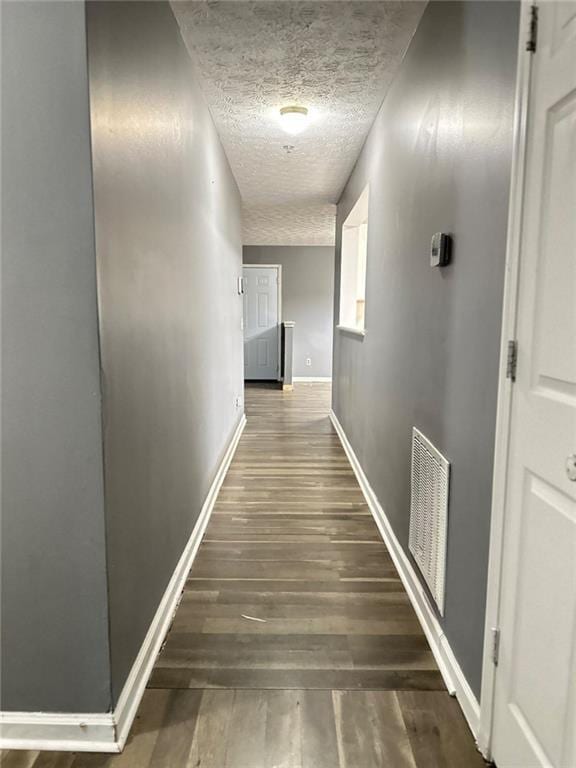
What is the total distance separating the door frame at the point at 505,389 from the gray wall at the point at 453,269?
58mm

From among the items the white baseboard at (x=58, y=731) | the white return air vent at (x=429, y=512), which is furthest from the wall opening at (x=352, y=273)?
the white baseboard at (x=58, y=731)

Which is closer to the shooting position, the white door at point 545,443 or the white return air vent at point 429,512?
the white door at point 545,443

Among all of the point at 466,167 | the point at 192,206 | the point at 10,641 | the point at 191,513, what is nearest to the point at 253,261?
the point at 192,206

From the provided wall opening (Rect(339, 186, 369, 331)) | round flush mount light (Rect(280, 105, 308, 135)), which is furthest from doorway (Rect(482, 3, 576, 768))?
wall opening (Rect(339, 186, 369, 331))

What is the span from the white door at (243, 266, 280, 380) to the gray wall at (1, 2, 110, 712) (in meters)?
7.11

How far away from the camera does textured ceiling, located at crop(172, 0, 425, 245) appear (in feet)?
6.25

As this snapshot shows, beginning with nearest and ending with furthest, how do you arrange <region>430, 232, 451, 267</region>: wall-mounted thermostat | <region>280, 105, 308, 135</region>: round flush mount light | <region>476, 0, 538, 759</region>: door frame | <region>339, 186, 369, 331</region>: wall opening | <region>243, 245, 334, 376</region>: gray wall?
<region>476, 0, 538, 759</region>: door frame → <region>430, 232, 451, 267</region>: wall-mounted thermostat → <region>280, 105, 308, 135</region>: round flush mount light → <region>339, 186, 369, 331</region>: wall opening → <region>243, 245, 334, 376</region>: gray wall

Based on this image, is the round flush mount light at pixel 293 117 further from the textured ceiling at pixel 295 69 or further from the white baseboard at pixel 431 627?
the white baseboard at pixel 431 627

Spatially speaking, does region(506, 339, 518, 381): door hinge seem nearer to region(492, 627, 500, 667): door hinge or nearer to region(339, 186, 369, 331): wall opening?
region(492, 627, 500, 667): door hinge

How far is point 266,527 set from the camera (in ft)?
8.68

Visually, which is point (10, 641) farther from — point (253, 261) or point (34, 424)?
point (253, 261)

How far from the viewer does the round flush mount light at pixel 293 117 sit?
108 inches

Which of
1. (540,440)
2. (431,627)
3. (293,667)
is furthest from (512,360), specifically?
(293,667)

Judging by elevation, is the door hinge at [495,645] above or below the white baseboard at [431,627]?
above
